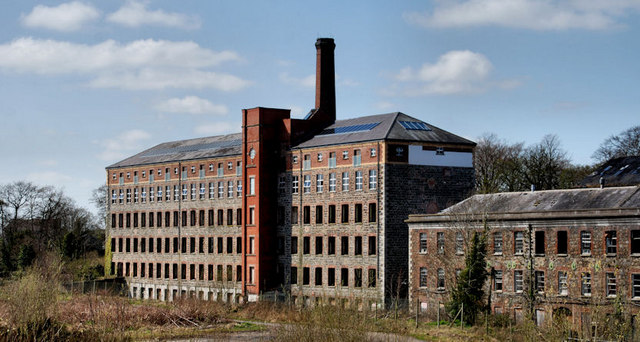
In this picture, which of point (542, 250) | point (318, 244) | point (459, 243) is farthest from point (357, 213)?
point (542, 250)

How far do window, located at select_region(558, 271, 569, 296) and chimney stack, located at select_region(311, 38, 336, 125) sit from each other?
28462 millimetres

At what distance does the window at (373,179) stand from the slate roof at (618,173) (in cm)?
2015

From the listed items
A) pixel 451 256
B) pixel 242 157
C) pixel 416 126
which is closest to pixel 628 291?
pixel 451 256

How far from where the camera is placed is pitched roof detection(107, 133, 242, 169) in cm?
7969

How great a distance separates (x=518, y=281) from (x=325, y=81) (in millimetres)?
28488

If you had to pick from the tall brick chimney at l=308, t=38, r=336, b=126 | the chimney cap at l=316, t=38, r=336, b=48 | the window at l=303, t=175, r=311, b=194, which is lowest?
the window at l=303, t=175, r=311, b=194

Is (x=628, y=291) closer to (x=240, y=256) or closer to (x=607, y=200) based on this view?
(x=607, y=200)

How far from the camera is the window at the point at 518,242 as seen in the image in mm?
52750

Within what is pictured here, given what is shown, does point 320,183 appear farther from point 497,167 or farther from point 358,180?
point 497,167

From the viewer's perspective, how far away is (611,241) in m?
48.5

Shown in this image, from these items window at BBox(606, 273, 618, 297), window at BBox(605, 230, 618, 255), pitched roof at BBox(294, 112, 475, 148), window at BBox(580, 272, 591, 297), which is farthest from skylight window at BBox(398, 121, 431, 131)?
window at BBox(606, 273, 618, 297)

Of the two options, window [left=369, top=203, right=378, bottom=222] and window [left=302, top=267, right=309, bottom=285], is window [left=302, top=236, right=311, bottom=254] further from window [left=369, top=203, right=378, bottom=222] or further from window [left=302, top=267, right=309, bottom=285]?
window [left=369, top=203, right=378, bottom=222]

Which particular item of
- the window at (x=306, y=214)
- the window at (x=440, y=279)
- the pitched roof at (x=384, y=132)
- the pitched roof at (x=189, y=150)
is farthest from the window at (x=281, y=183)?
the window at (x=440, y=279)

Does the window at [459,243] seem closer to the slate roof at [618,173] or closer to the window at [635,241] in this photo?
the window at [635,241]
